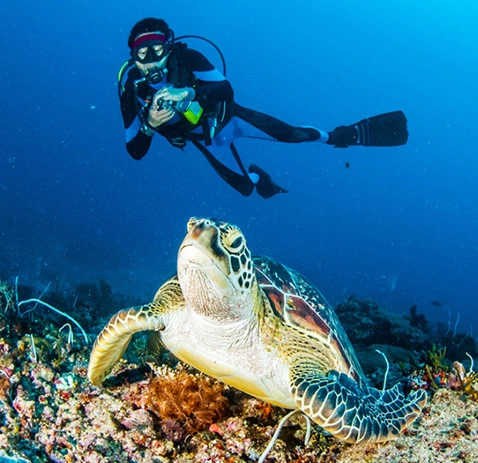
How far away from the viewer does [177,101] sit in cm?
569

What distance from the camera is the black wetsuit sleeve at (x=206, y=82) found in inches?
234

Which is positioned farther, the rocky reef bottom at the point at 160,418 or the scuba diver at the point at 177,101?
the scuba diver at the point at 177,101

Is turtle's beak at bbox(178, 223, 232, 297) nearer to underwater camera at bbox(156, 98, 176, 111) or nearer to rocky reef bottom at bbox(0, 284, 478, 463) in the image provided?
rocky reef bottom at bbox(0, 284, 478, 463)

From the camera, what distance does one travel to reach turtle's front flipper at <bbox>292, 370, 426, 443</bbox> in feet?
6.73

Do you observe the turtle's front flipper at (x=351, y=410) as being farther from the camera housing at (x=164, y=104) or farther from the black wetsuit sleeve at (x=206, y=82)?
the black wetsuit sleeve at (x=206, y=82)

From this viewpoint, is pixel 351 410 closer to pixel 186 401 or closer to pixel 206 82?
pixel 186 401

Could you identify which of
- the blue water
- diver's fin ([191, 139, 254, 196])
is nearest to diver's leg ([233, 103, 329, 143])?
diver's fin ([191, 139, 254, 196])

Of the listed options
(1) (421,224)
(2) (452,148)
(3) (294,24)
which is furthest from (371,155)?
(3) (294,24)

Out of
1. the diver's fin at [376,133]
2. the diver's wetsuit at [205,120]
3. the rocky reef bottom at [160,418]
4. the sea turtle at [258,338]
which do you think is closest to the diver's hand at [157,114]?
the diver's wetsuit at [205,120]

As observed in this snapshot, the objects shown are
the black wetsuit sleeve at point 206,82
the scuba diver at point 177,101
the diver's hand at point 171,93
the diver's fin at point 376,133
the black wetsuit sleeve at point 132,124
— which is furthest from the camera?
the diver's fin at point 376,133

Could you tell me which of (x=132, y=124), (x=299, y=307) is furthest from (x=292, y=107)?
(x=299, y=307)

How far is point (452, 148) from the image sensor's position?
11594 cm

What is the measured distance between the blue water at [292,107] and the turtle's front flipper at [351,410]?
224ft

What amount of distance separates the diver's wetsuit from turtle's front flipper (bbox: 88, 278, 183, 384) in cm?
401
